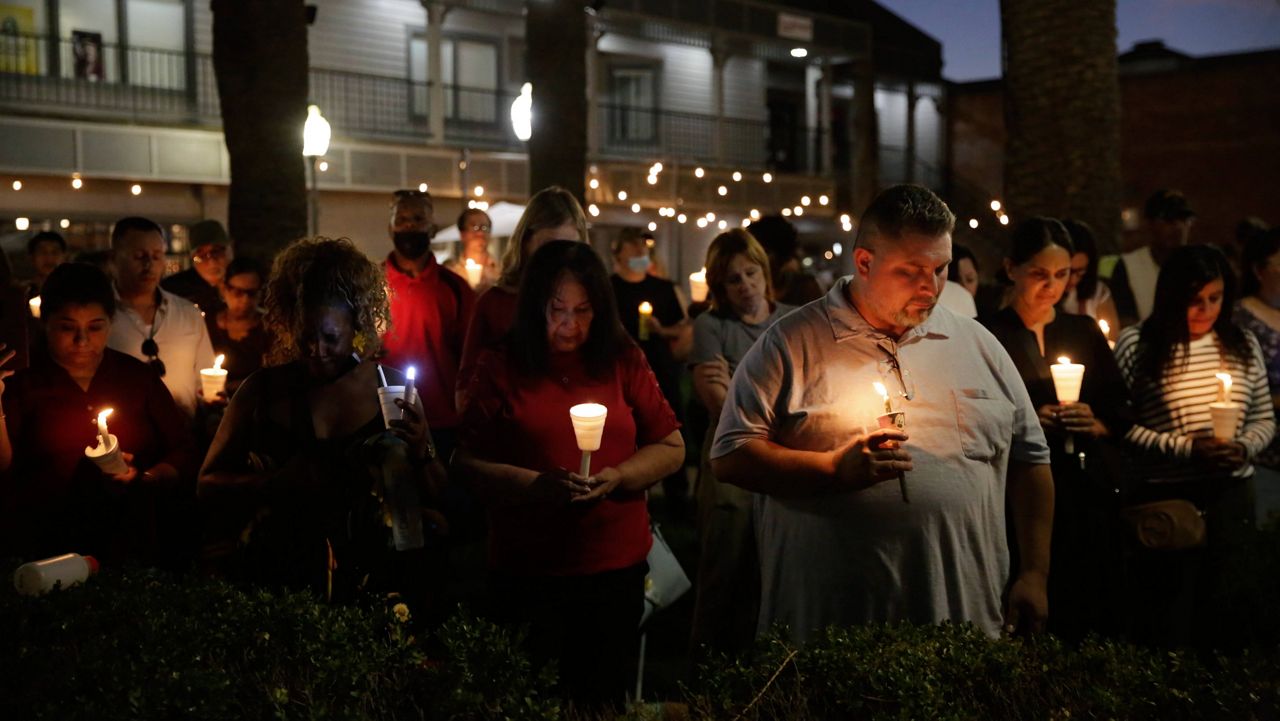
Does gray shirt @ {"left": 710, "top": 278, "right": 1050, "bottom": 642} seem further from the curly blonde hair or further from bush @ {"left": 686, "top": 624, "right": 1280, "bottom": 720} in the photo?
the curly blonde hair

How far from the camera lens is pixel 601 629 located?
450 centimetres

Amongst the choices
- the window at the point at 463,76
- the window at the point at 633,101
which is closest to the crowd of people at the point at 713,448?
the window at the point at 463,76

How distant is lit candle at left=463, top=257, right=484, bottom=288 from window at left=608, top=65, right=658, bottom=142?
24094 millimetres

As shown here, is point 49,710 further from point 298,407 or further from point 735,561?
point 735,561

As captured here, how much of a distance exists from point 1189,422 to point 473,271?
5678 millimetres

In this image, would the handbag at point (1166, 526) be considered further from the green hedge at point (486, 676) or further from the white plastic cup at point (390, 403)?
the white plastic cup at point (390, 403)

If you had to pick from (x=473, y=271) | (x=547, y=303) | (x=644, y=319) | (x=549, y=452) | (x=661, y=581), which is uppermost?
(x=473, y=271)

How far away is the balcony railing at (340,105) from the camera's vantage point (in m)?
23.9

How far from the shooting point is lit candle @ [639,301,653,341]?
922 centimetres

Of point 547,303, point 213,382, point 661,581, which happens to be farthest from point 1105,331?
point 213,382

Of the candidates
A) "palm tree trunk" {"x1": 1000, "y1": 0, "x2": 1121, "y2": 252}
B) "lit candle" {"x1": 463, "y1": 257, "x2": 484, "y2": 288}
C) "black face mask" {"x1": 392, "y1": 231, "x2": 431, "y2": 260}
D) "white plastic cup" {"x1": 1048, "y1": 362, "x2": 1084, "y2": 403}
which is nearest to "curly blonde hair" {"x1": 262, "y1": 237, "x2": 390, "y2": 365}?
"black face mask" {"x1": 392, "y1": 231, "x2": 431, "y2": 260}

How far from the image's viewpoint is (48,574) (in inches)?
161

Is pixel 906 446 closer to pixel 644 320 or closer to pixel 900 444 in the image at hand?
pixel 900 444

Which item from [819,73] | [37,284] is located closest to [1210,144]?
[819,73]
